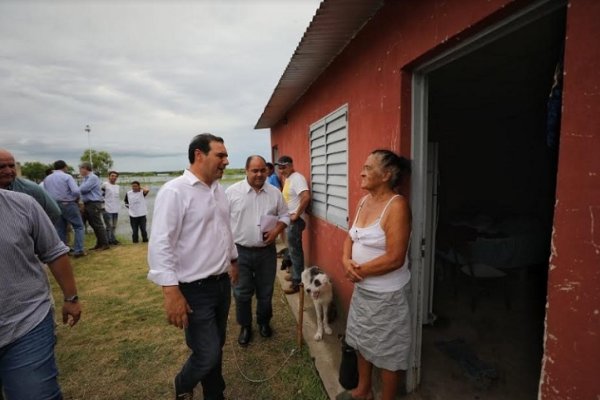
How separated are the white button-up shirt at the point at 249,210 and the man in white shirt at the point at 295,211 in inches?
52.9

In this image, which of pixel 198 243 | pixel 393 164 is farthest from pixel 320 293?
pixel 393 164

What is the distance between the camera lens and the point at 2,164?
2615 millimetres

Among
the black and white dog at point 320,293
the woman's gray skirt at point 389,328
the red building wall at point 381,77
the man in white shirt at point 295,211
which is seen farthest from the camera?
the man in white shirt at point 295,211

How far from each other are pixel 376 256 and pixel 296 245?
2.87 meters

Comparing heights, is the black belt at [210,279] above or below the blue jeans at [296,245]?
above

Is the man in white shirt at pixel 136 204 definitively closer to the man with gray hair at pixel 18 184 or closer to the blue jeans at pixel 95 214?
the blue jeans at pixel 95 214

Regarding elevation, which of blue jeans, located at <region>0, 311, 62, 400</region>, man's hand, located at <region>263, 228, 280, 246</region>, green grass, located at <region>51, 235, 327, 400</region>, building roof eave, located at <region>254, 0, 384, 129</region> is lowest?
green grass, located at <region>51, 235, 327, 400</region>

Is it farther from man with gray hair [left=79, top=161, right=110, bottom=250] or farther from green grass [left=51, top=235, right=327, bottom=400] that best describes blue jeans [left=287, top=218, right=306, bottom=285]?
man with gray hair [left=79, top=161, right=110, bottom=250]

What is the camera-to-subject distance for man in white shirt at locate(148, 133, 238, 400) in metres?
2.21

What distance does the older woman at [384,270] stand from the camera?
2.23m

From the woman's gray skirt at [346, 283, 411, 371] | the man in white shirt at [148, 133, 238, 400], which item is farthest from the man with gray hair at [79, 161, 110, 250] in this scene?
the woman's gray skirt at [346, 283, 411, 371]

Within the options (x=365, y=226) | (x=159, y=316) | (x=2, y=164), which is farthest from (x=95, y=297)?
(x=365, y=226)

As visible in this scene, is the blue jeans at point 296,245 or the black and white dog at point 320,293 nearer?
the black and white dog at point 320,293

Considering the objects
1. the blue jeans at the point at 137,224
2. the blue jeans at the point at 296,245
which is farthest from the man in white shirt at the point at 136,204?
the blue jeans at the point at 296,245
